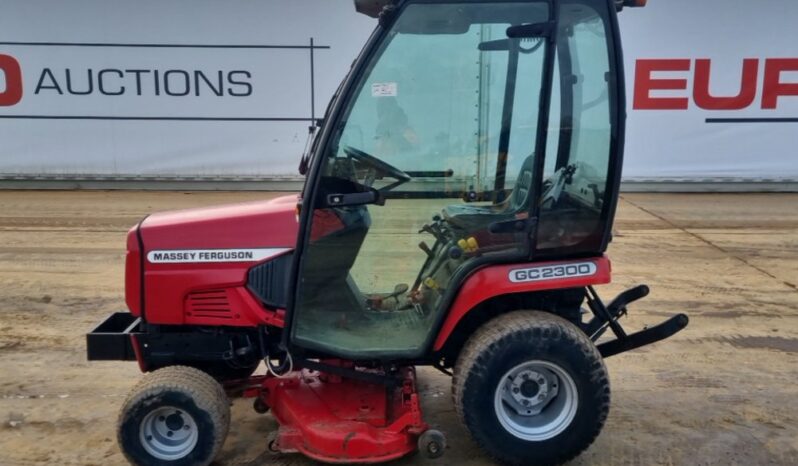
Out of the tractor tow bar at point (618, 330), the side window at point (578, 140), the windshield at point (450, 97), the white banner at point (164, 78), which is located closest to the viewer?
the windshield at point (450, 97)

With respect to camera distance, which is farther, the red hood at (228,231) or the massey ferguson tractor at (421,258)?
the red hood at (228,231)

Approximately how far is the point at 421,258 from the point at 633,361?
2.14m

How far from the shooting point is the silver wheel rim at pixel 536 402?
3.23 meters

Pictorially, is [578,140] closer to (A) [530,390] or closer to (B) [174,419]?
(A) [530,390]

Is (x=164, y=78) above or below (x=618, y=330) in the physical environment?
above

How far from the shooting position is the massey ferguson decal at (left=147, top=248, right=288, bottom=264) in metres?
3.29

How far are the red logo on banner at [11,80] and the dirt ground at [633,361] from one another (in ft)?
11.2

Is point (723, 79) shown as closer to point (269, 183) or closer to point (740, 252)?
point (740, 252)

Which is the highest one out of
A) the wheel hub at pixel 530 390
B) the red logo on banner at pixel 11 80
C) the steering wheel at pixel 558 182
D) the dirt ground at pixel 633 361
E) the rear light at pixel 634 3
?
the red logo on banner at pixel 11 80

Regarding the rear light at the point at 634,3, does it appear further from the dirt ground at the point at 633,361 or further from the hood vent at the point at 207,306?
the hood vent at the point at 207,306

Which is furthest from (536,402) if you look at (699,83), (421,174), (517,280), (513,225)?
(699,83)

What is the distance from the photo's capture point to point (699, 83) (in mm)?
11477

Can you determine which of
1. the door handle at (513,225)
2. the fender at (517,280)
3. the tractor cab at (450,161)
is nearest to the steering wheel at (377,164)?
the tractor cab at (450,161)

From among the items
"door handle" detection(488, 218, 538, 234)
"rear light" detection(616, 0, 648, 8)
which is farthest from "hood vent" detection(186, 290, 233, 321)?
"rear light" detection(616, 0, 648, 8)
